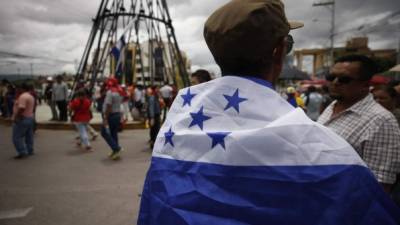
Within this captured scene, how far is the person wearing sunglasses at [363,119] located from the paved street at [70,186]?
Answer: 9.20 feet

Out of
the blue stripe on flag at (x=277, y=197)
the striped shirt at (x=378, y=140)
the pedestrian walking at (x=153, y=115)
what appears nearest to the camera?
the blue stripe on flag at (x=277, y=197)

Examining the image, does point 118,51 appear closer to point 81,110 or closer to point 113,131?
point 81,110

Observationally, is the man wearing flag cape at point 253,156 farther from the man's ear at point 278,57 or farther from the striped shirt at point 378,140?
the striped shirt at point 378,140

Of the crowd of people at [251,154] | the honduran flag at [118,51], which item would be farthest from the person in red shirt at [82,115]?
the crowd of people at [251,154]

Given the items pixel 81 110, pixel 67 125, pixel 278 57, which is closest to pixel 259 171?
pixel 278 57

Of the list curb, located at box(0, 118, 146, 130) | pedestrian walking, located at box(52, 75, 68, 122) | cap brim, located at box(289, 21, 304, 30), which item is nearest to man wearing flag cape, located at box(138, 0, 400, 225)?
cap brim, located at box(289, 21, 304, 30)

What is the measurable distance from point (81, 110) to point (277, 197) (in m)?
8.03

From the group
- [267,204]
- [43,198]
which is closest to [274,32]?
[267,204]

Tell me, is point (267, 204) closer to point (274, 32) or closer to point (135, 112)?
point (274, 32)

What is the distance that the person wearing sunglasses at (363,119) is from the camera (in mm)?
1922

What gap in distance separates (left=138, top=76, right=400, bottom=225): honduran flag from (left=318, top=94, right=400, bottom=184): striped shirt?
1.10 meters

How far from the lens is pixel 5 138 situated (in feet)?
31.8

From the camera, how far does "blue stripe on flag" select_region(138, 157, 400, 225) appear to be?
35.3 inches

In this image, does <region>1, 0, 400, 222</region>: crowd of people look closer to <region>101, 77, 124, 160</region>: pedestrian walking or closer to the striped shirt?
the striped shirt
